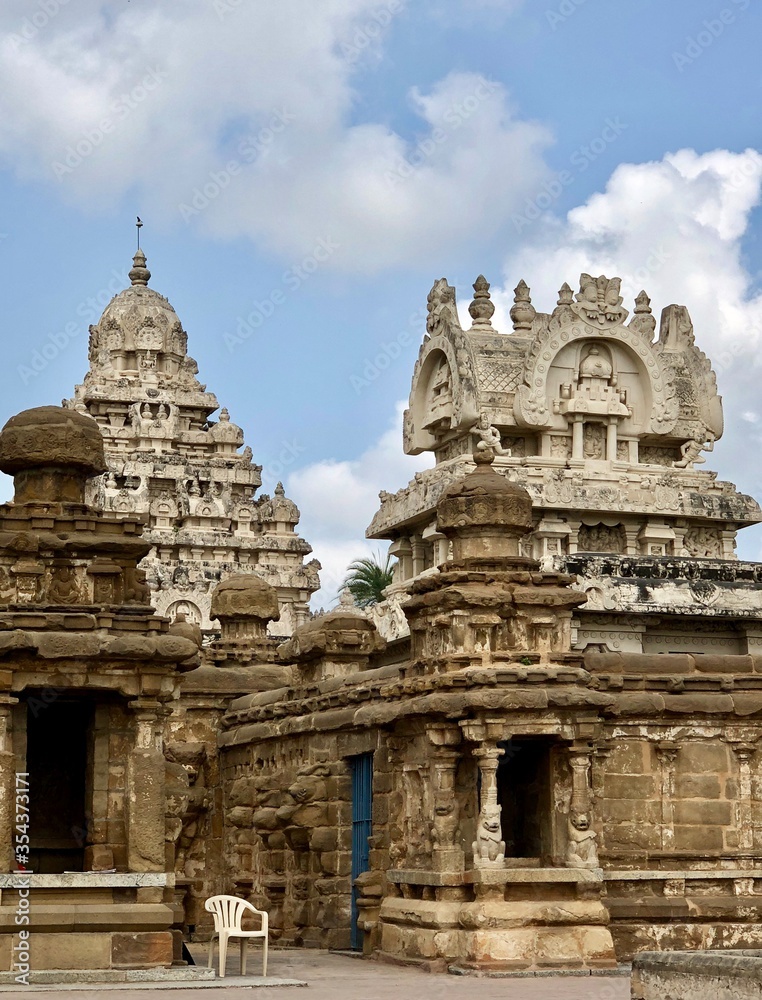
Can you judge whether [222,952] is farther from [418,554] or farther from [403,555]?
[403,555]

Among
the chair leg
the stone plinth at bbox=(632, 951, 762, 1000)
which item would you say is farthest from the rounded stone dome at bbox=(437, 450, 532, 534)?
the stone plinth at bbox=(632, 951, 762, 1000)

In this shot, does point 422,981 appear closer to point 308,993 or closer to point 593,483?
point 308,993

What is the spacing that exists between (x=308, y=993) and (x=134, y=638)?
13.5ft

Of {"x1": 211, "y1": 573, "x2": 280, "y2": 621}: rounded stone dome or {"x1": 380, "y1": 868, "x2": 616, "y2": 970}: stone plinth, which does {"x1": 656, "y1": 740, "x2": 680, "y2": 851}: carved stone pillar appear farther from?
{"x1": 211, "y1": 573, "x2": 280, "y2": 621}: rounded stone dome

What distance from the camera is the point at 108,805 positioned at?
1980cm

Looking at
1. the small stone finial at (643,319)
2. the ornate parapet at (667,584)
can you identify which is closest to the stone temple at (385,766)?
the ornate parapet at (667,584)

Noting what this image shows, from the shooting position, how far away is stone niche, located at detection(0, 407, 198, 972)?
19094mm

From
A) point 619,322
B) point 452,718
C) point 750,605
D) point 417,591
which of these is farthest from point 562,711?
point 619,322

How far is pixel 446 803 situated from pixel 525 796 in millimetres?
1819

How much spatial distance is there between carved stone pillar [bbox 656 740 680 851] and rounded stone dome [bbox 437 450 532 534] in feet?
10.1

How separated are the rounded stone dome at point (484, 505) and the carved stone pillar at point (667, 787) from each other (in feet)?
10.1

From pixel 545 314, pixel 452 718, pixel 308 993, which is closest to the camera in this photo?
pixel 308 993

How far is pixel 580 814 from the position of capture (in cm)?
2092

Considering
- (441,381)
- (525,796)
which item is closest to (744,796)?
(525,796)
